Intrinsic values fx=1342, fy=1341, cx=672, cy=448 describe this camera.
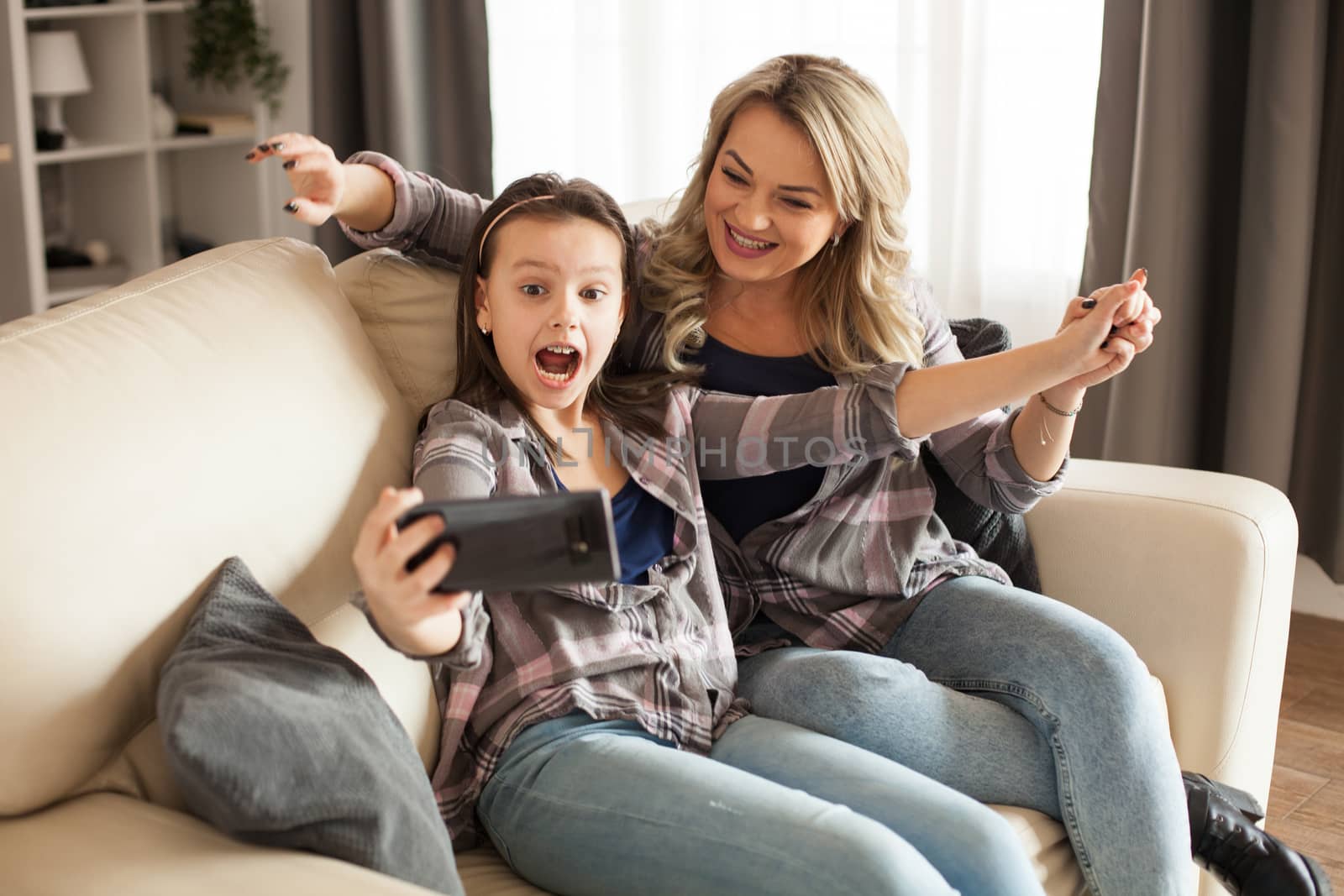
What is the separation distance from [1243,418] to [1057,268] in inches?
20.6

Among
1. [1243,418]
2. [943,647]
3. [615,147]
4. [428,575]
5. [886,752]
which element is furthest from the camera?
[615,147]

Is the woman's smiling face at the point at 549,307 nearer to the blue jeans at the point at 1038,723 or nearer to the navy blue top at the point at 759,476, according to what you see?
the navy blue top at the point at 759,476

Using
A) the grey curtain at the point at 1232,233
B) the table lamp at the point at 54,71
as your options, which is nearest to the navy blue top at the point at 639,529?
the grey curtain at the point at 1232,233

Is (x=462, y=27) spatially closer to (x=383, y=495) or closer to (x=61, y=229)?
(x=61, y=229)

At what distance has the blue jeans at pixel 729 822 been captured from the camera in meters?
1.16

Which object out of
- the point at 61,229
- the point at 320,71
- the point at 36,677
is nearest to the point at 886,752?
the point at 36,677

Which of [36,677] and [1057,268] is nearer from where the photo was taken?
[36,677]

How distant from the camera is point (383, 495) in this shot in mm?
1016

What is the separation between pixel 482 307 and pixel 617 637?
1.30 ft

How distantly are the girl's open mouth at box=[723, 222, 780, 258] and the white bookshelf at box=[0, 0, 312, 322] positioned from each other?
96.3 inches

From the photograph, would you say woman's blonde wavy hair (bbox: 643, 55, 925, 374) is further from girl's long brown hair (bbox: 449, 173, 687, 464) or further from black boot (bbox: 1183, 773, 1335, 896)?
black boot (bbox: 1183, 773, 1335, 896)

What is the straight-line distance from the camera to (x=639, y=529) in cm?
152

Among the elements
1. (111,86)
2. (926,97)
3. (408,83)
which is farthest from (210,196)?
(926,97)

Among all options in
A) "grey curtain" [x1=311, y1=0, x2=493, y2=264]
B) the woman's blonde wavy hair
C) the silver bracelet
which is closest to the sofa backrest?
the woman's blonde wavy hair
